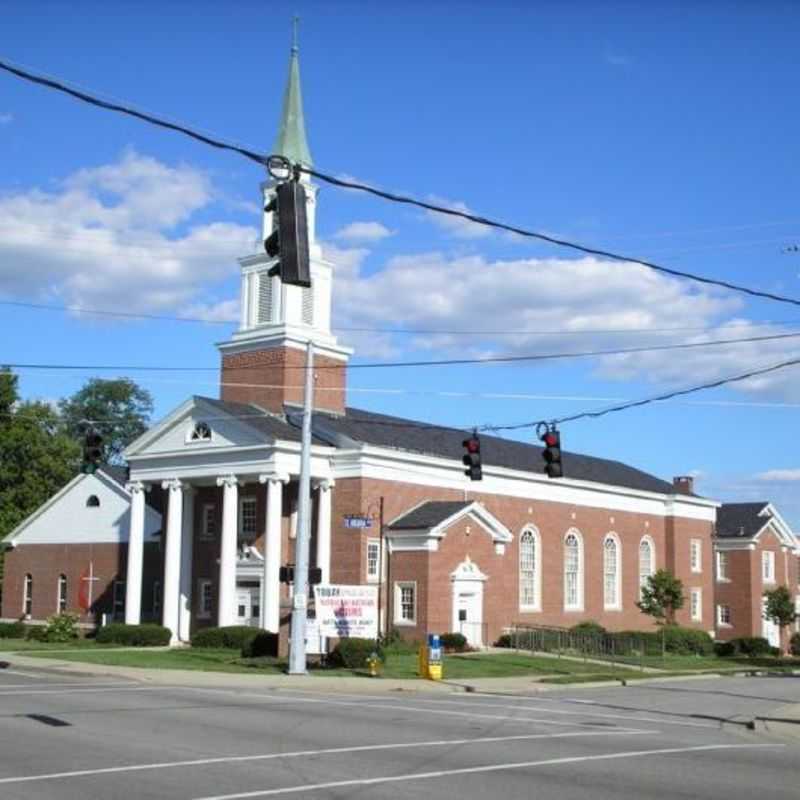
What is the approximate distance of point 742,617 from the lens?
241 feet

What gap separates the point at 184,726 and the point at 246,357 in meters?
37.2

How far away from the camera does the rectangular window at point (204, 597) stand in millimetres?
53531

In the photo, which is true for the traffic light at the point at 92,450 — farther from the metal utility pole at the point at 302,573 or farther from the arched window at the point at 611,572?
the arched window at the point at 611,572

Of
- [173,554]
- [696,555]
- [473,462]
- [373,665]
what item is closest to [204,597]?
[173,554]

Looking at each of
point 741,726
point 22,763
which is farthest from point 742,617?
point 22,763

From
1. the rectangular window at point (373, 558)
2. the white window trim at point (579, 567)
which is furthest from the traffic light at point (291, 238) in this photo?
the white window trim at point (579, 567)

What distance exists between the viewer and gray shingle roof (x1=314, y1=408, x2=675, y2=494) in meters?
52.8

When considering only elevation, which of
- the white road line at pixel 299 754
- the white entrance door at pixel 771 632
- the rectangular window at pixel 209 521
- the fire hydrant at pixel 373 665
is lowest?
the white entrance door at pixel 771 632

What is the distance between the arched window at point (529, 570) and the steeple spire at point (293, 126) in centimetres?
2103

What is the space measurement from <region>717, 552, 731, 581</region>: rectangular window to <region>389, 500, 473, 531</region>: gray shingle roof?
1145 inches

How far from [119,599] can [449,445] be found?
17.5 metres

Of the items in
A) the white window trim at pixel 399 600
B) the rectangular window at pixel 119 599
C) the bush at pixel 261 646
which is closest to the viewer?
the bush at pixel 261 646

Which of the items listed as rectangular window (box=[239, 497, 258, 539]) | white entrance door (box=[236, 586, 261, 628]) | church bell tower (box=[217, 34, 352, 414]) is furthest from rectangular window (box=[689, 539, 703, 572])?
white entrance door (box=[236, 586, 261, 628])

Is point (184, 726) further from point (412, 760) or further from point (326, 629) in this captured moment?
point (326, 629)
